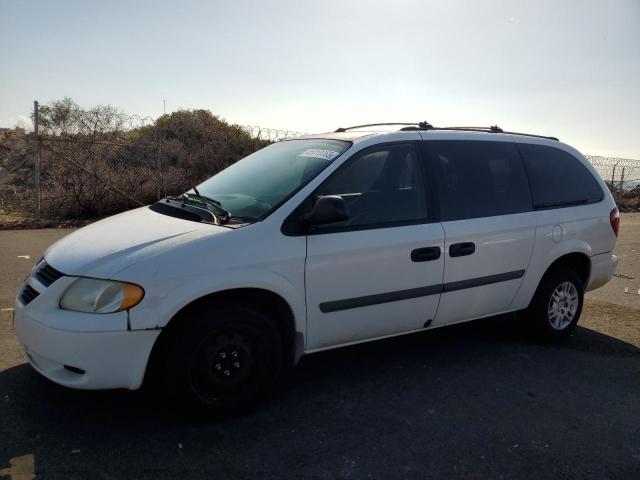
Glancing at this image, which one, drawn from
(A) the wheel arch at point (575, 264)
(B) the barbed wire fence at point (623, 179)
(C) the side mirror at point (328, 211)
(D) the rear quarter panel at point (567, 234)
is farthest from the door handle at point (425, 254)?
(B) the barbed wire fence at point (623, 179)

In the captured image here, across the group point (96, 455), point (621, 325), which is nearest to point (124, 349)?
point (96, 455)

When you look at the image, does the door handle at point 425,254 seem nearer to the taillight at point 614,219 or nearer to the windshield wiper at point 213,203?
the windshield wiper at point 213,203

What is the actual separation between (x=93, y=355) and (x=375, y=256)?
1.81m

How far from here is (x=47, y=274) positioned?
3.25 metres

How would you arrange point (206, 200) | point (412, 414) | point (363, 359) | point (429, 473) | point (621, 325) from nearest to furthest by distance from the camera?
point (429, 473) < point (412, 414) < point (206, 200) < point (363, 359) < point (621, 325)

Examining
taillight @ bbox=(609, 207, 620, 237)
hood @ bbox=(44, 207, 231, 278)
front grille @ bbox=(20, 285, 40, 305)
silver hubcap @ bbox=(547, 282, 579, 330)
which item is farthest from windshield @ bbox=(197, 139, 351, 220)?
taillight @ bbox=(609, 207, 620, 237)

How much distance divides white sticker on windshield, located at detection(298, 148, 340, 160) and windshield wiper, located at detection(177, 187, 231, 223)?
2.45ft

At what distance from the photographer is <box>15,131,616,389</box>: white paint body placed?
9.73 ft

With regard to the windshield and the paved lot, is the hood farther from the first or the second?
the paved lot

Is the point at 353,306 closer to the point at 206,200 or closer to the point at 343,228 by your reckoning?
the point at 343,228

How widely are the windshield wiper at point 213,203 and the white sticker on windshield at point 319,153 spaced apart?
0.75 metres

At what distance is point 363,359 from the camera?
4.43 meters

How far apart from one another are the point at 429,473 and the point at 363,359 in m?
1.59

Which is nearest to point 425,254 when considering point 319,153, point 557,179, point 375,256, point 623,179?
point 375,256
